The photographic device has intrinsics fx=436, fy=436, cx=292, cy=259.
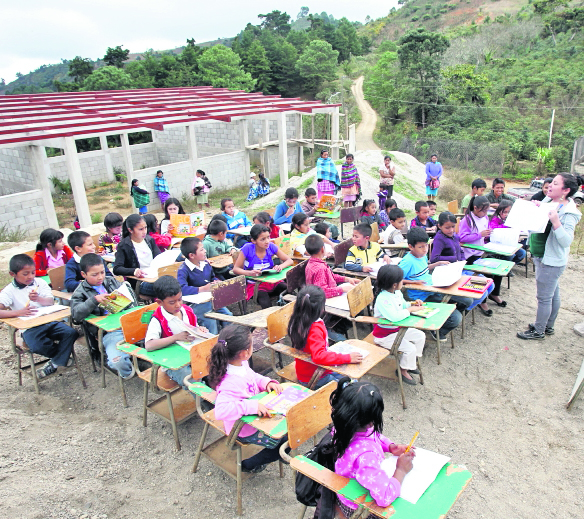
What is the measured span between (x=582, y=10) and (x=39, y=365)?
50304 millimetres

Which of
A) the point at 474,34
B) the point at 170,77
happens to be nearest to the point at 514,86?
the point at 474,34

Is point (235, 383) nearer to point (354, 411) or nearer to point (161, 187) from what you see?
point (354, 411)

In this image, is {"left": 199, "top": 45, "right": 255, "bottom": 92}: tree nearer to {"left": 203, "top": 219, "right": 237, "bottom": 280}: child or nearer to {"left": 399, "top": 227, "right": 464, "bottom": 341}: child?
{"left": 203, "top": 219, "right": 237, "bottom": 280}: child

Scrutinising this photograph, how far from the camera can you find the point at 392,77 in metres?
39.4

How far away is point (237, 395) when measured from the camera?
9.64 feet

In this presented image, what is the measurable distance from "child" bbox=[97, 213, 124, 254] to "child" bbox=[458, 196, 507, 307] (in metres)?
4.94

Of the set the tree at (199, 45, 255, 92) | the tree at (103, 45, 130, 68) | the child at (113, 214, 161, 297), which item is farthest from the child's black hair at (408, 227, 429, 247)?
the tree at (103, 45, 130, 68)

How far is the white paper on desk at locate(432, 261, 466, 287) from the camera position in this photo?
4.83 metres

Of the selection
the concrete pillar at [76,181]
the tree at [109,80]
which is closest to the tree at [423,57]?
the tree at [109,80]

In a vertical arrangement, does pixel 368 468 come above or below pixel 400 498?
above

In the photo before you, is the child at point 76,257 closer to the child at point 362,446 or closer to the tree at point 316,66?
the child at point 362,446

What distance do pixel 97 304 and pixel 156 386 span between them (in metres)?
1.20

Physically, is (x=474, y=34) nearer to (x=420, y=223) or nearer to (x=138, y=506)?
(x=420, y=223)

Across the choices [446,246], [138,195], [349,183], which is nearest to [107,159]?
[138,195]
